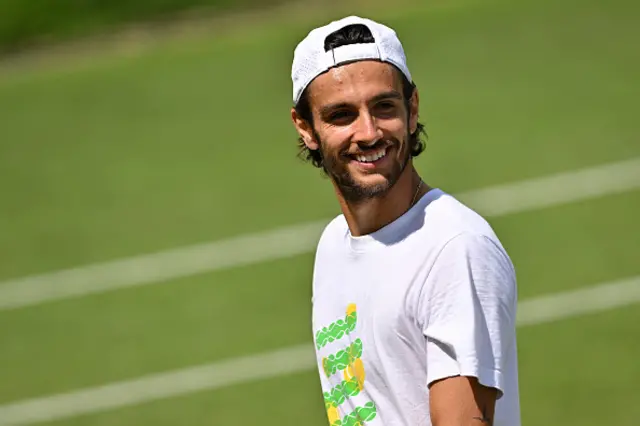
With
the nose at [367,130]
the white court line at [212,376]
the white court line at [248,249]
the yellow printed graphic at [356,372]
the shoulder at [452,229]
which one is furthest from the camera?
the white court line at [248,249]

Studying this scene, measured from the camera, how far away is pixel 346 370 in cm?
370

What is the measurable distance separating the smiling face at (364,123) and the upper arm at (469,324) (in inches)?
14.8

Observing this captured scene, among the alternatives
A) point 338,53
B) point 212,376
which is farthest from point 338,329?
point 212,376

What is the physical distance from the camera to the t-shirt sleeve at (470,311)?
3143mm

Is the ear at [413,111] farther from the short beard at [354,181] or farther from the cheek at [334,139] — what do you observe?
the cheek at [334,139]

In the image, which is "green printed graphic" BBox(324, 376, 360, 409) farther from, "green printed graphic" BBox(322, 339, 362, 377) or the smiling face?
the smiling face

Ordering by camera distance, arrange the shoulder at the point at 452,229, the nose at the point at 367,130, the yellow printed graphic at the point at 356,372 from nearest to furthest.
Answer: the shoulder at the point at 452,229 < the nose at the point at 367,130 < the yellow printed graphic at the point at 356,372

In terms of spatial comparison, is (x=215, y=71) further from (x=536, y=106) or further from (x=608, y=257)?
(x=608, y=257)

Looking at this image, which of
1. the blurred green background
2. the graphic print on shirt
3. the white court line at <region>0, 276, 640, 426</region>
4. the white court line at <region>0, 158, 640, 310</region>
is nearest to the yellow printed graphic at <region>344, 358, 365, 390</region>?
the graphic print on shirt

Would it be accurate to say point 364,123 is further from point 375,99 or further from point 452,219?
point 452,219

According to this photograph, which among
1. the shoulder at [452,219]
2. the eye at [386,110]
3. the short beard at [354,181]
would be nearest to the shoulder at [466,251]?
the shoulder at [452,219]

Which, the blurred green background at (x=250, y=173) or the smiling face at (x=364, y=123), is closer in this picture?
the smiling face at (x=364, y=123)

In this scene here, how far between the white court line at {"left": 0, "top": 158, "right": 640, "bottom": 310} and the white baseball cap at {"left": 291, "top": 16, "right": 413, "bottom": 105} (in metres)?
6.57

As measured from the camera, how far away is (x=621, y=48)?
44.0ft
